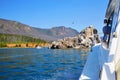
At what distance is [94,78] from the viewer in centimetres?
767

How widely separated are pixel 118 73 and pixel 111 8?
16.7 feet

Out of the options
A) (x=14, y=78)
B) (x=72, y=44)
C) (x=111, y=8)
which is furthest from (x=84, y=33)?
(x=111, y=8)

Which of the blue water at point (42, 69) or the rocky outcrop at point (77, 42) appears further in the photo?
the rocky outcrop at point (77, 42)

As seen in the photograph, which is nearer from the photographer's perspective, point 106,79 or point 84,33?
point 106,79

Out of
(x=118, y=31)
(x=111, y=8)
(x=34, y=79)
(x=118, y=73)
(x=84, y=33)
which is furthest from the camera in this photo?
(x=84, y=33)

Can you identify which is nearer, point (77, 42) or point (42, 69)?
point (42, 69)

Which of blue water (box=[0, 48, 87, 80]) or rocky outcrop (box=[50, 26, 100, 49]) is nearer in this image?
blue water (box=[0, 48, 87, 80])

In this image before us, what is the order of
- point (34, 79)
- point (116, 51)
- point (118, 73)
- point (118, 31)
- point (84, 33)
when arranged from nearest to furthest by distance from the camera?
point (118, 73) → point (116, 51) → point (118, 31) → point (34, 79) → point (84, 33)

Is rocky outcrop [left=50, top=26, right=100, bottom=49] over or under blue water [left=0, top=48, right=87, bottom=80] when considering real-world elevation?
over

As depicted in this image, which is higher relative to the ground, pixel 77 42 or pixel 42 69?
pixel 77 42

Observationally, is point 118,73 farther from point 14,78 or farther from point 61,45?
point 61,45

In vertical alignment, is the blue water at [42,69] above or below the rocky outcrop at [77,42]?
below

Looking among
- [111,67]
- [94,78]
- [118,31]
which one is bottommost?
[94,78]

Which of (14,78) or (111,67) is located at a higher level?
(111,67)
